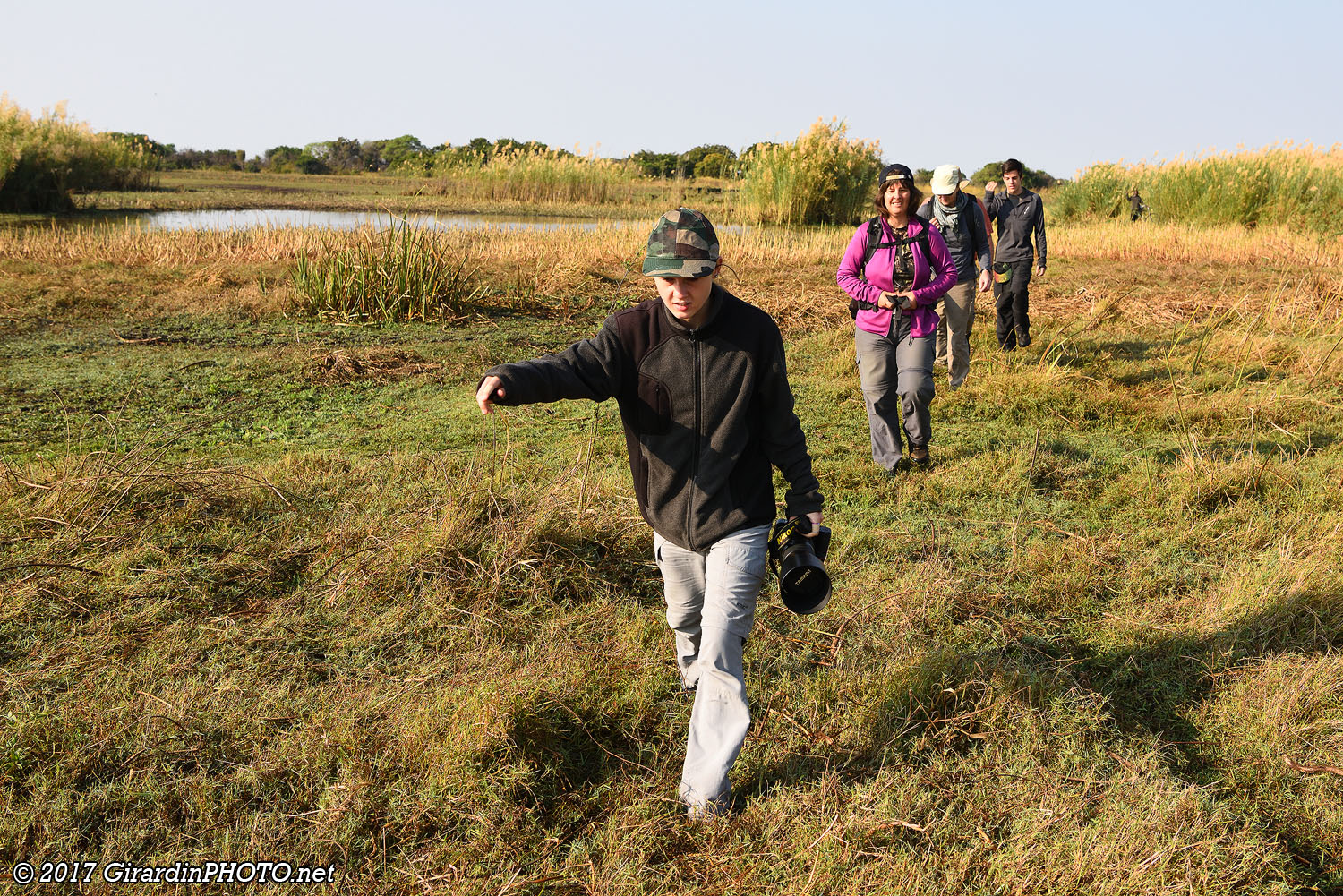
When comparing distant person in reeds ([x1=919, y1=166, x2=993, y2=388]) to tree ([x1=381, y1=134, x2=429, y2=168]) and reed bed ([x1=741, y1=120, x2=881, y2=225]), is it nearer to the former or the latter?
reed bed ([x1=741, y1=120, x2=881, y2=225])

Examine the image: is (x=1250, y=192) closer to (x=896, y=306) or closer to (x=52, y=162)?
(x=896, y=306)

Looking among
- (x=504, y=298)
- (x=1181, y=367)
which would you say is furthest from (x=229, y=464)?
(x=1181, y=367)

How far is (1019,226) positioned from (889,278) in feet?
13.9

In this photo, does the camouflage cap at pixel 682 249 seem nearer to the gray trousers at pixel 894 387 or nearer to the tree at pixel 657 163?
the gray trousers at pixel 894 387

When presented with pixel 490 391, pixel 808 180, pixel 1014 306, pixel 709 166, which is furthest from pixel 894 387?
pixel 709 166

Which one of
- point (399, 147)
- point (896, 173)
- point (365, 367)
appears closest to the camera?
point (896, 173)

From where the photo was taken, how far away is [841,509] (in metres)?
5.17

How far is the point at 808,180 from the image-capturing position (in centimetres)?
2181

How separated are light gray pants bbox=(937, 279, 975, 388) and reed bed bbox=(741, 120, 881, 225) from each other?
15.2 m

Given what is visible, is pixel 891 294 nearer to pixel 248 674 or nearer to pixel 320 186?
pixel 248 674

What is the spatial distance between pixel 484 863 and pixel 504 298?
9.95 metres

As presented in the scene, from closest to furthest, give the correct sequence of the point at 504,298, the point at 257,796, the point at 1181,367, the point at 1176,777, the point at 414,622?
1. the point at 257,796
2. the point at 1176,777
3. the point at 414,622
4. the point at 1181,367
5. the point at 504,298

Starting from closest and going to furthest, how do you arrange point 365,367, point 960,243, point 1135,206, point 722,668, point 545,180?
point 722,668, point 960,243, point 365,367, point 1135,206, point 545,180

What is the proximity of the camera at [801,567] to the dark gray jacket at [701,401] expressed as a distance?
67mm
